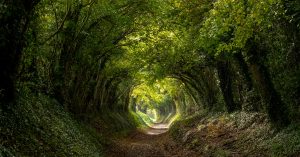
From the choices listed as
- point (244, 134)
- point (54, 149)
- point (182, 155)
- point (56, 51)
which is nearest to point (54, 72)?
point (56, 51)

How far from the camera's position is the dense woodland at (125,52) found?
31.7 feet

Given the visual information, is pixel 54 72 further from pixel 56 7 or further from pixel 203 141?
pixel 203 141

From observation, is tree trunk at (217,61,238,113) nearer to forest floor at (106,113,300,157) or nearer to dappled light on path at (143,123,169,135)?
forest floor at (106,113,300,157)

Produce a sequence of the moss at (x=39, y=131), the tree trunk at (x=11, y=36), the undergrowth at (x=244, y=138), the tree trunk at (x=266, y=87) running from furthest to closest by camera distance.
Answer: the tree trunk at (x=266, y=87) → the undergrowth at (x=244, y=138) → the moss at (x=39, y=131) → the tree trunk at (x=11, y=36)

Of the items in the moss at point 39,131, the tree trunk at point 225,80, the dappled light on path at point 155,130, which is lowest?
the dappled light on path at point 155,130

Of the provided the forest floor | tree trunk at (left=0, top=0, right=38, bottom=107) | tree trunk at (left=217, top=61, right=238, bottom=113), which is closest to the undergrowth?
the forest floor

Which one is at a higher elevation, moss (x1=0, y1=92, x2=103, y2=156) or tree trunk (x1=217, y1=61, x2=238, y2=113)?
tree trunk (x1=217, y1=61, x2=238, y2=113)

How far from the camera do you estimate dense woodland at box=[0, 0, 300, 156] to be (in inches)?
381

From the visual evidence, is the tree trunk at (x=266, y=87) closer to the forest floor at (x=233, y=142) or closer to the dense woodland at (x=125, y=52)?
the dense woodland at (x=125, y=52)

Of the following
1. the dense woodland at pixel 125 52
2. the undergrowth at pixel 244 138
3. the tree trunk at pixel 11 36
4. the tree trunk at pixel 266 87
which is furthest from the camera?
the tree trunk at pixel 266 87

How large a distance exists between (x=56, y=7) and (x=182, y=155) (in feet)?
30.1

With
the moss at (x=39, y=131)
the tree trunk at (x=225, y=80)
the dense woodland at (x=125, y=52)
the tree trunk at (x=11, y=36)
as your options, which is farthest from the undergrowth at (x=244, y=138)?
the tree trunk at (x=11, y=36)

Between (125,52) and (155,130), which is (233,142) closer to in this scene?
(125,52)

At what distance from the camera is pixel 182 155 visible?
17500 millimetres
